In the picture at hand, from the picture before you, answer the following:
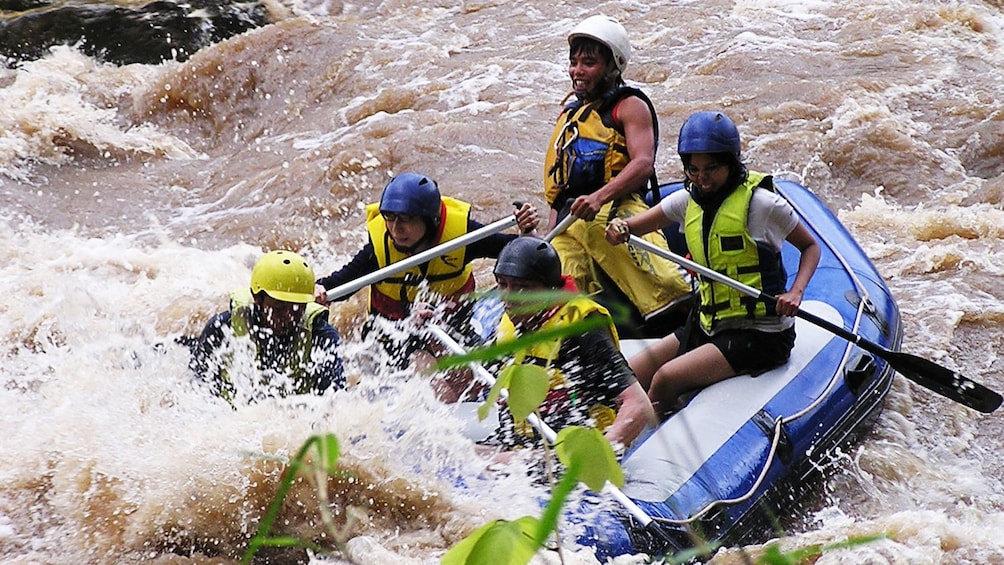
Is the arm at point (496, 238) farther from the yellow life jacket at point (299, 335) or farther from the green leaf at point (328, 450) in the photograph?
the green leaf at point (328, 450)

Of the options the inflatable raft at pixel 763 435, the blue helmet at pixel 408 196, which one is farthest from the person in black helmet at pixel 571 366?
the blue helmet at pixel 408 196

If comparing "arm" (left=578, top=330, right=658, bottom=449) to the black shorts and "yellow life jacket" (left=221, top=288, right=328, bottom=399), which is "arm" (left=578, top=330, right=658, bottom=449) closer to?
the black shorts

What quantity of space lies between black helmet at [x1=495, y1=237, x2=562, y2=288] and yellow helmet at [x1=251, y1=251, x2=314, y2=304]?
2.58 feet

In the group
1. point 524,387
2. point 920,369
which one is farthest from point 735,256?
point 524,387

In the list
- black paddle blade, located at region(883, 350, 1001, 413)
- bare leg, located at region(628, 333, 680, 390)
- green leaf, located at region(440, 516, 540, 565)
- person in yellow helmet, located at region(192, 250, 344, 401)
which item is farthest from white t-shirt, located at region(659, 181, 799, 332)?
green leaf, located at region(440, 516, 540, 565)

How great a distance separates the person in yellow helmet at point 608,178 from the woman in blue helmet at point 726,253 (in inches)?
6.5

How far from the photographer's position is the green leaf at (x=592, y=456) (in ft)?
3.22

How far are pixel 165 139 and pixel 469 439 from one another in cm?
662

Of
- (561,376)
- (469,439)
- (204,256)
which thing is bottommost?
(204,256)

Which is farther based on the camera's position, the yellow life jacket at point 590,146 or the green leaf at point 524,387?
the yellow life jacket at point 590,146

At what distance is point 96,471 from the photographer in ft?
12.5

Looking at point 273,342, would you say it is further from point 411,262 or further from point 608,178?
point 608,178

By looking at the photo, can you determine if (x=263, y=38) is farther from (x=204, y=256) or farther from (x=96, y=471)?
(x=96, y=471)

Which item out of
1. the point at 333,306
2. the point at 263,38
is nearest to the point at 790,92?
the point at 333,306
